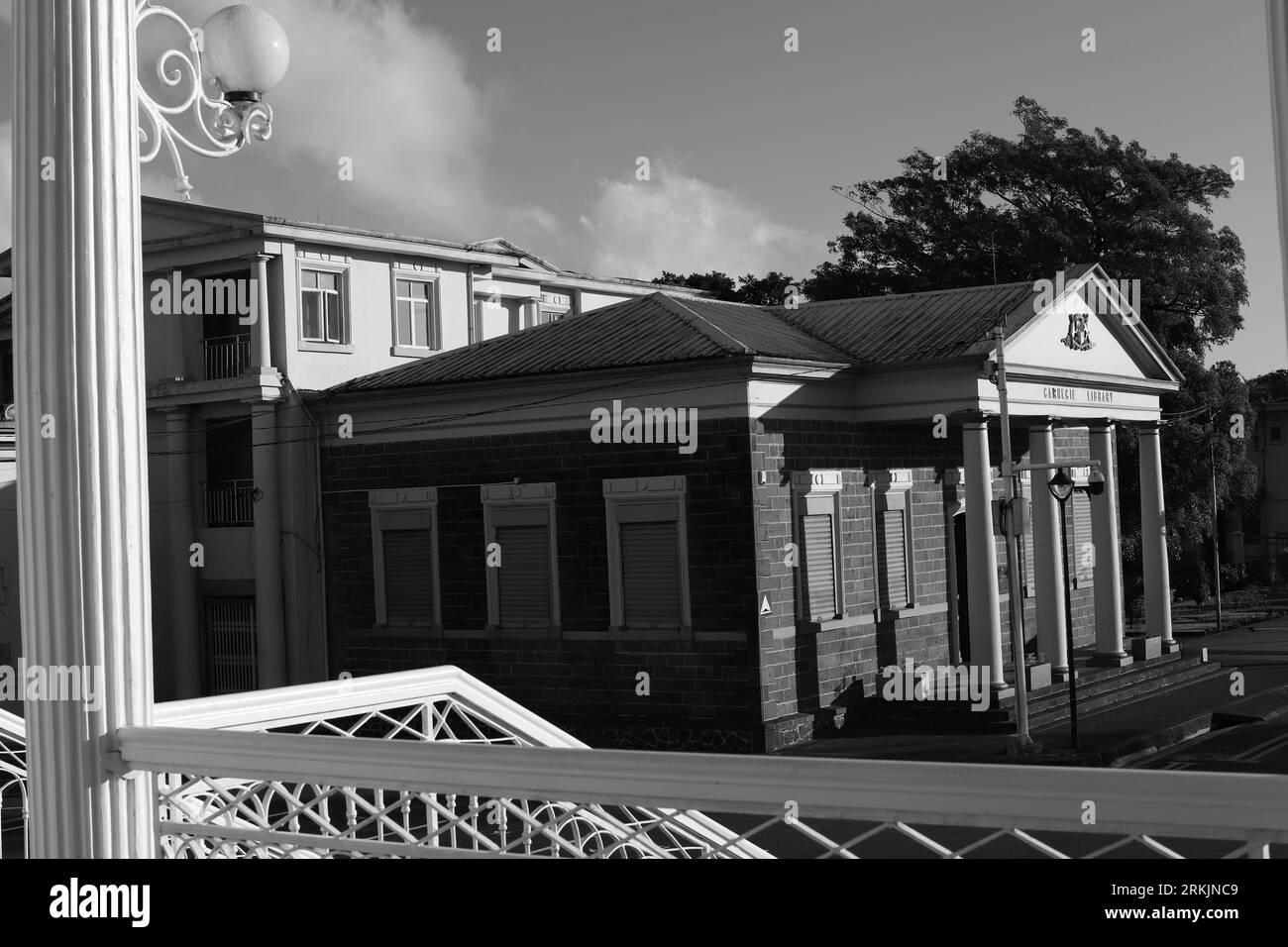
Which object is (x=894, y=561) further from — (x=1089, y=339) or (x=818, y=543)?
(x=1089, y=339)

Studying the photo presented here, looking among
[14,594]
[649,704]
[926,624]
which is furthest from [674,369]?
[14,594]

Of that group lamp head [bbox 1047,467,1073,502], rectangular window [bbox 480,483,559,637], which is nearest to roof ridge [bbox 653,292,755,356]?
rectangular window [bbox 480,483,559,637]

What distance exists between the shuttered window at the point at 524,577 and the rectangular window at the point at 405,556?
1.07m

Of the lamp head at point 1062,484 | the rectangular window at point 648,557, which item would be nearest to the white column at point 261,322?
the rectangular window at point 648,557

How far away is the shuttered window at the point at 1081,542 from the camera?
24.4 m

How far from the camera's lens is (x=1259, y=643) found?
27797 millimetres

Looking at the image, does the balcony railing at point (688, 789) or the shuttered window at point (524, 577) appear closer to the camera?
the balcony railing at point (688, 789)

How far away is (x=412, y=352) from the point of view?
2394cm

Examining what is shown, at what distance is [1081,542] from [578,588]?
10.5 meters

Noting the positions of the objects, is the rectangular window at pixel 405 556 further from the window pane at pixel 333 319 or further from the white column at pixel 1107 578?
the white column at pixel 1107 578

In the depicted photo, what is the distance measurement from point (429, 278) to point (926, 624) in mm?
10160

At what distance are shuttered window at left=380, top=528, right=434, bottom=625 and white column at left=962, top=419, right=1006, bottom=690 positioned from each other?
22.7ft

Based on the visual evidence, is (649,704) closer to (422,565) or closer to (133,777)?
(422,565)
